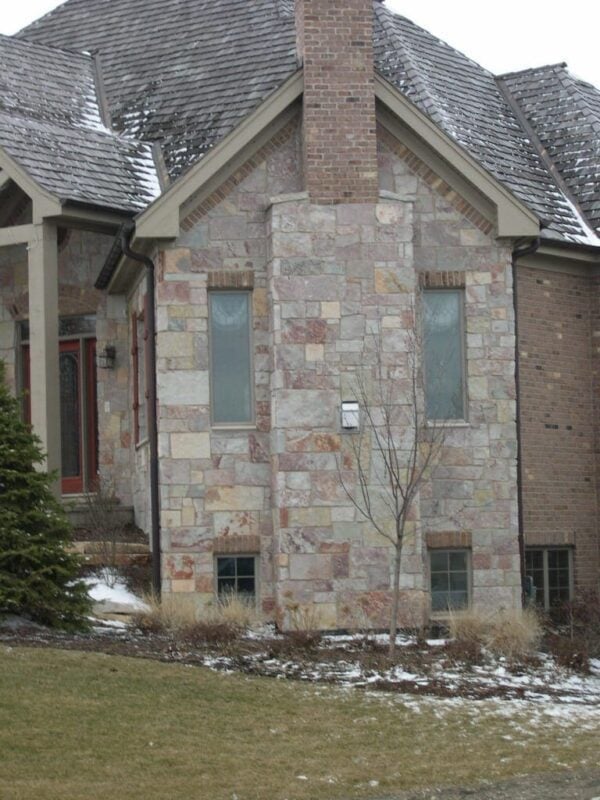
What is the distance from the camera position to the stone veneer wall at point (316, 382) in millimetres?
16688

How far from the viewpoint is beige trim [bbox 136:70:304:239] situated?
16.9 metres

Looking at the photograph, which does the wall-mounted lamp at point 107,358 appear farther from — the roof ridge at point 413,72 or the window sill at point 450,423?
the roof ridge at point 413,72

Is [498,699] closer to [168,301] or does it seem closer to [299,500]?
[299,500]

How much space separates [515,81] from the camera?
23.5m

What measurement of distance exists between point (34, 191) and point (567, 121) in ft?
27.3

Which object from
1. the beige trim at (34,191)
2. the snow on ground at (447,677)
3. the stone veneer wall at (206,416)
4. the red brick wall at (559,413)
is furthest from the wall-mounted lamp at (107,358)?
the snow on ground at (447,677)

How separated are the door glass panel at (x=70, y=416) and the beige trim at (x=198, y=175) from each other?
432cm

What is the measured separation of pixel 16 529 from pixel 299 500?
131 inches

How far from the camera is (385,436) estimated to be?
16.8 metres

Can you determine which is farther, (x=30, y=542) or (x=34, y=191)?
(x=34, y=191)

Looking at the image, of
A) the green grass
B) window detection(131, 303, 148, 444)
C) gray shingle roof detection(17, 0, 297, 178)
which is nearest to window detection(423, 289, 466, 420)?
window detection(131, 303, 148, 444)

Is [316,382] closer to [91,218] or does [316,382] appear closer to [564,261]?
[91,218]

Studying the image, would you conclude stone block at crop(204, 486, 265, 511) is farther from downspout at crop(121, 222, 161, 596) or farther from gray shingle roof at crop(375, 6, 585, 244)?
gray shingle roof at crop(375, 6, 585, 244)

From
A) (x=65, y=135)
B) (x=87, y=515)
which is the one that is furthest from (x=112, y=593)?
(x=65, y=135)
